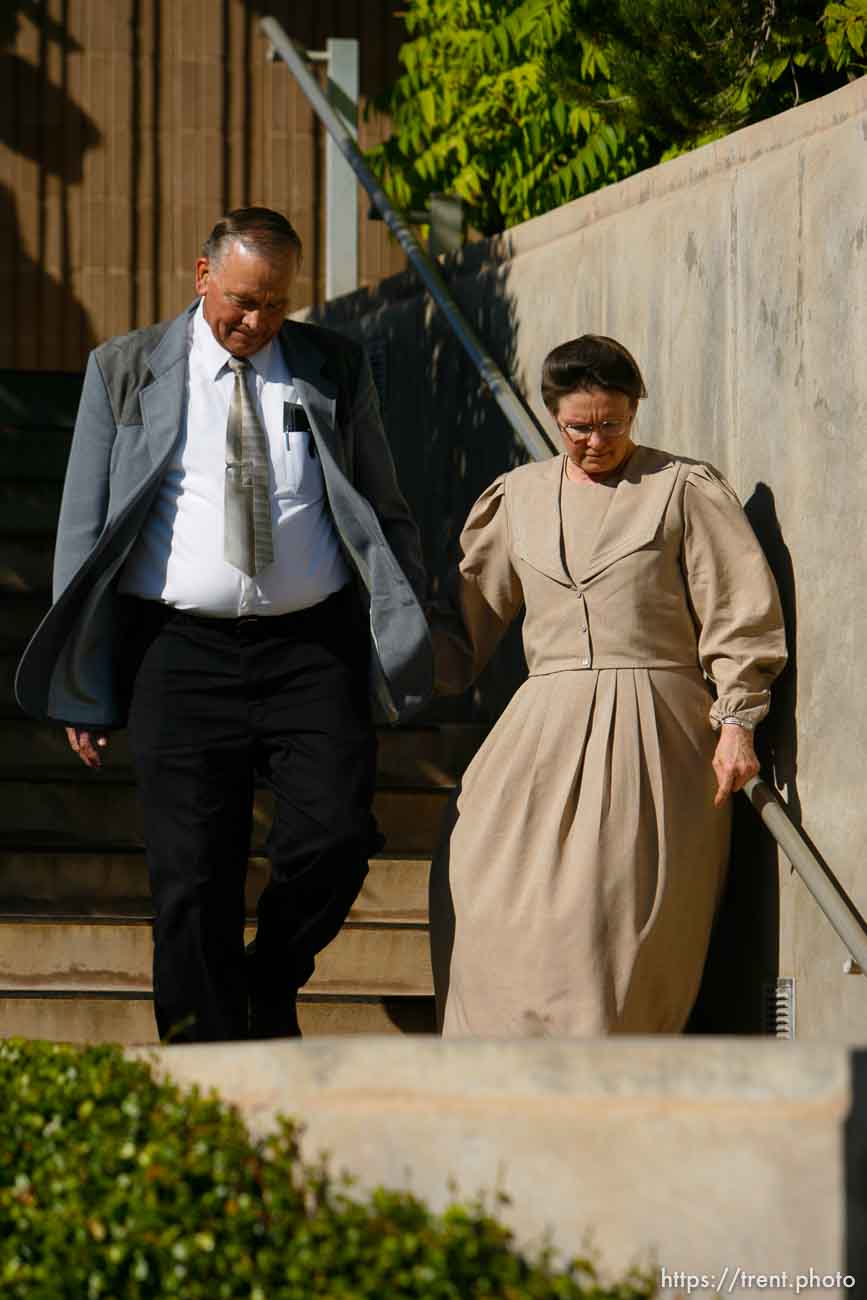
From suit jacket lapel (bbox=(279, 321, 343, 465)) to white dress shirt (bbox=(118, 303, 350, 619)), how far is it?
1.3 inches

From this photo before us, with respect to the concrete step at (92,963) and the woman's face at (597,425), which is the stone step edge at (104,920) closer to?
the concrete step at (92,963)

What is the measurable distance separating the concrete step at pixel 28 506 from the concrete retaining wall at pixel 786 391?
2.41m

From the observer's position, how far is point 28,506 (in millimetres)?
7695

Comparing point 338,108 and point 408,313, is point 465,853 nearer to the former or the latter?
point 408,313

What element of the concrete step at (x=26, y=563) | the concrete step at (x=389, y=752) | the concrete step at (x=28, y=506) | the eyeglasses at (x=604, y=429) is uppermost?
the eyeglasses at (x=604, y=429)

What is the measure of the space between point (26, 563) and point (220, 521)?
307cm

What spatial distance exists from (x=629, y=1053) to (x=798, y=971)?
1.75 m

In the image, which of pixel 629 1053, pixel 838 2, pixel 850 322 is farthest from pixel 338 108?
pixel 629 1053

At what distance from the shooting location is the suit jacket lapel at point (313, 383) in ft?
15.0

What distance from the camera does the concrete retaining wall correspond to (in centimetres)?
451

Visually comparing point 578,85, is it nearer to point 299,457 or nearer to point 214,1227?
point 299,457

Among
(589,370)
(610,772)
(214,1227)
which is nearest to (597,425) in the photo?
(589,370)

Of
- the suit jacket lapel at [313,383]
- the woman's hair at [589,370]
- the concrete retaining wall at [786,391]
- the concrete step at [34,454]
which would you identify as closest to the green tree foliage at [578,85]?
the concrete retaining wall at [786,391]

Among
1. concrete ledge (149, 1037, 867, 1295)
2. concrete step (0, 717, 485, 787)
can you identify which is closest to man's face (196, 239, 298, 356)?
concrete ledge (149, 1037, 867, 1295)
